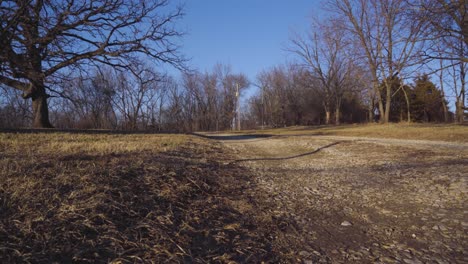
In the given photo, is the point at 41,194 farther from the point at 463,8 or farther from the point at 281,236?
the point at 463,8

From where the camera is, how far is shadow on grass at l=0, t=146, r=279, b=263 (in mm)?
2033

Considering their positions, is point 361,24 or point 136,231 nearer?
point 136,231

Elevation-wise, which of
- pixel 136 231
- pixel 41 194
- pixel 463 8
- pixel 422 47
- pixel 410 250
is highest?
pixel 463 8

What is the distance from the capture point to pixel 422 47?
956cm

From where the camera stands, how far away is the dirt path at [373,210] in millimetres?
2363

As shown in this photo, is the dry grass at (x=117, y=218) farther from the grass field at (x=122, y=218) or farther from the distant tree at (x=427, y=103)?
the distant tree at (x=427, y=103)

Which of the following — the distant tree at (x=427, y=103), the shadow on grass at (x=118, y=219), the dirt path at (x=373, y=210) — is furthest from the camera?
the distant tree at (x=427, y=103)

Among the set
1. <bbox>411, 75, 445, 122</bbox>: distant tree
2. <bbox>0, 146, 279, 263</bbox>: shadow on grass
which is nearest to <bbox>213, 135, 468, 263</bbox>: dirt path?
<bbox>0, 146, 279, 263</bbox>: shadow on grass

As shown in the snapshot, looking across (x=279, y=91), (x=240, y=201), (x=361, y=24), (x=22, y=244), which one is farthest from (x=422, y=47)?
(x=279, y=91)

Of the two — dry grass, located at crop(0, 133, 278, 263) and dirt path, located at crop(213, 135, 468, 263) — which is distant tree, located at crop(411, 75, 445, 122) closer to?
dirt path, located at crop(213, 135, 468, 263)

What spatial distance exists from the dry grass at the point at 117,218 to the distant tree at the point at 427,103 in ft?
150

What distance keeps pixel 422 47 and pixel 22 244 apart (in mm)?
12080

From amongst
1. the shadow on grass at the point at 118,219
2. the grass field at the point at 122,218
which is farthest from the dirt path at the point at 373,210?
the shadow on grass at the point at 118,219

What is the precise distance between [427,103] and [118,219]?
1902 inches
